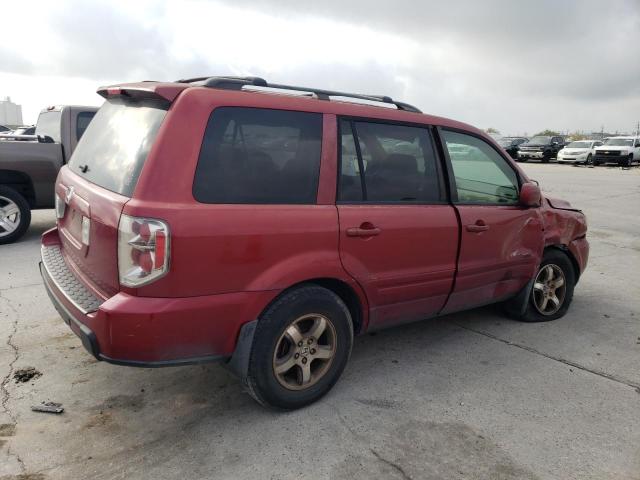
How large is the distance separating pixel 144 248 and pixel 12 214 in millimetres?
5535

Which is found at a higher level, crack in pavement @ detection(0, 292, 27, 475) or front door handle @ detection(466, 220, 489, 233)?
front door handle @ detection(466, 220, 489, 233)

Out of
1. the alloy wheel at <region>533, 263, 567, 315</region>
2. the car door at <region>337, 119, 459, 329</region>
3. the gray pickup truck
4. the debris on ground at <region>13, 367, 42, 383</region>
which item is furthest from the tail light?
the gray pickup truck

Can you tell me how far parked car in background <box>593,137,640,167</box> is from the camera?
2825 cm

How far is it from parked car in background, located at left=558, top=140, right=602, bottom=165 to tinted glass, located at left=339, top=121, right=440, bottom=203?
29.7m

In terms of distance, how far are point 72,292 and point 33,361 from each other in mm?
1063

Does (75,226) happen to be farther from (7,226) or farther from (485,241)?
(7,226)

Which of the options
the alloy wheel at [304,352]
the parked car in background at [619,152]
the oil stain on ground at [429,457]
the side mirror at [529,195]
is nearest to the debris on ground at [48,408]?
the alloy wheel at [304,352]

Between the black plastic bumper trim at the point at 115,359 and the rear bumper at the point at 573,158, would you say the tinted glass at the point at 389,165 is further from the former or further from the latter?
the rear bumper at the point at 573,158

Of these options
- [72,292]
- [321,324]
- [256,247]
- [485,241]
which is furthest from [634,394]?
[72,292]

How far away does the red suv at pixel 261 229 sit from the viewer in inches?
96.9

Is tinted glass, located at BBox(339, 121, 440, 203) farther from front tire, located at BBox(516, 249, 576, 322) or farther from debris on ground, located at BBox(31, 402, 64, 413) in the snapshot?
debris on ground, located at BBox(31, 402, 64, 413)

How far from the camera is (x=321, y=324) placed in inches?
118

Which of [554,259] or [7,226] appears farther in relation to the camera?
[7,226]

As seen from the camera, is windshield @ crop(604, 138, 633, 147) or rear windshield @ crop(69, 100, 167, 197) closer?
rear windshield @ crop(69, 100, 167, 197)
